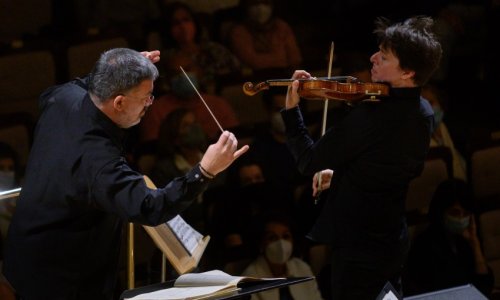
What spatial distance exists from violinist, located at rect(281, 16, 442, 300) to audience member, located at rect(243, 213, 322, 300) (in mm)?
932

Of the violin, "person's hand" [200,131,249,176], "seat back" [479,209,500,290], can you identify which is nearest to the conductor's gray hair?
"person's hand" [200,131,249,176]

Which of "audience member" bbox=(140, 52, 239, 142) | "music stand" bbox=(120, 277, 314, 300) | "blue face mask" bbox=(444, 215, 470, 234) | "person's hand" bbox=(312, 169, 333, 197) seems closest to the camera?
"music stand" bbox=(120, 277, 314, 300)

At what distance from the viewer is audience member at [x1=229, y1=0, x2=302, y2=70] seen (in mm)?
5512

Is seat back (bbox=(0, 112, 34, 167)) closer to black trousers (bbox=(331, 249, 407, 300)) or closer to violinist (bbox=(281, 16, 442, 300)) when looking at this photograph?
violinist (bbox=(281, 16, 442, 300))

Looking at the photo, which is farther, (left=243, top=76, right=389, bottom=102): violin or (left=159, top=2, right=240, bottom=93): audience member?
(left=159, top=2, right=240, bottom=93): audience member

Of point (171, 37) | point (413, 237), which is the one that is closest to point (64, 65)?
point (171, 37)

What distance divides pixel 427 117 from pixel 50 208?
1237 millimetres

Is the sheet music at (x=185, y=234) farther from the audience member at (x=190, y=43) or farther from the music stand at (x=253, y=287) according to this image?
the audience member at (x=190, y=43)

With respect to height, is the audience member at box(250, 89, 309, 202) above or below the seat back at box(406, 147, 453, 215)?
above

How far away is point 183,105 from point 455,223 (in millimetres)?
1464

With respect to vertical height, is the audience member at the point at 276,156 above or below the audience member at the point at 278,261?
above

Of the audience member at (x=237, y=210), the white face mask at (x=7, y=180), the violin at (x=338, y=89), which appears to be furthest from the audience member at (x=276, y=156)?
the violin at (x=338, y=89)

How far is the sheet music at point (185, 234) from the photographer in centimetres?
313

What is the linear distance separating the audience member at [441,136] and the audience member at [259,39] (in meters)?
0.77
